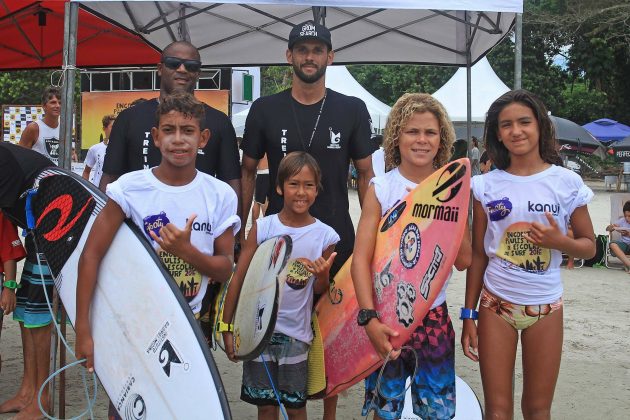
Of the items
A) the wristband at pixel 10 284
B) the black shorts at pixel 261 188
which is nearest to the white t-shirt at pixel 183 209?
the wristband at pixel 10 284

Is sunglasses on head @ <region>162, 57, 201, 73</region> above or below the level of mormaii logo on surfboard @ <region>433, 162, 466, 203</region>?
above

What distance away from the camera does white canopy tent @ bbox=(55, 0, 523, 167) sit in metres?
5.87

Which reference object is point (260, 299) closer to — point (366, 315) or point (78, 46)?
point (366, 315)

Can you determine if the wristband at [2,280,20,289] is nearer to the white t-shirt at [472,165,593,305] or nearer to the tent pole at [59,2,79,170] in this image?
the tent pole at [59,2,79,170]

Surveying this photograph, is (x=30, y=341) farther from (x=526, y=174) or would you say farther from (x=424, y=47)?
(x=424, y=47)

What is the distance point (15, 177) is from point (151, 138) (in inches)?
33.3

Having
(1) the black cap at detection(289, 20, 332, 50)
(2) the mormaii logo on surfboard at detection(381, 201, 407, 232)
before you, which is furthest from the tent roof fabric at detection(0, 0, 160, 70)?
(2) the mormaii logo on surfboard at detection(381, 201, 407, 232)

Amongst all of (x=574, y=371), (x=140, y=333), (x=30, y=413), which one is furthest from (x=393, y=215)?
(x=574, y=371)

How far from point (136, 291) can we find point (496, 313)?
4.87 feet

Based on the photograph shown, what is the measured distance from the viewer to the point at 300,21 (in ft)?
20.8

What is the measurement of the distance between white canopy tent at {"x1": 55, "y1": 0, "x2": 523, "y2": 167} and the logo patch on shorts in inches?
130

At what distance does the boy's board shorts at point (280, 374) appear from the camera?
3057 mm

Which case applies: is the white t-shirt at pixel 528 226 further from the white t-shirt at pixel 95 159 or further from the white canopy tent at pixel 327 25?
the white t-shirt at pixel 95 159

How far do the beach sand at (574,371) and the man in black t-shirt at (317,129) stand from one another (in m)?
1.00
